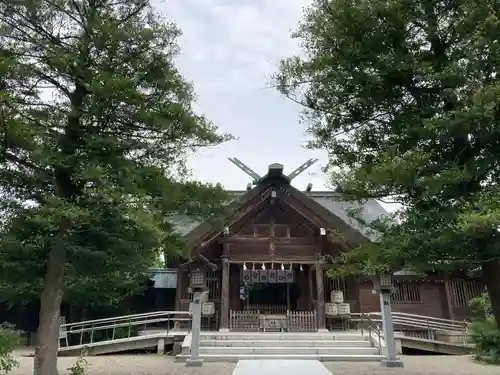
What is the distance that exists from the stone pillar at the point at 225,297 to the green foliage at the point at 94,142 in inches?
265

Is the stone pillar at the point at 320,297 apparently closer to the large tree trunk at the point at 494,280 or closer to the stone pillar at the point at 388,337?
the stone pillar at the point at 388,337

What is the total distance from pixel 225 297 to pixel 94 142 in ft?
28.5

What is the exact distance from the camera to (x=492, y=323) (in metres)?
10.9

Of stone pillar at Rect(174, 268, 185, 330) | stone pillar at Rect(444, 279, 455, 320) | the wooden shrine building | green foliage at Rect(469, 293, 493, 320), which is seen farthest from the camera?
stone pillar at Rect(444, 279, 455, 320)

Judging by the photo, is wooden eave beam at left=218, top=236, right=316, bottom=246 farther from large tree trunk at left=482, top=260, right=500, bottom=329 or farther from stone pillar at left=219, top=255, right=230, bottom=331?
large tree trunk at left=482, top=260, right=500, bottom=329

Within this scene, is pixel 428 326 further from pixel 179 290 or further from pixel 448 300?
pixel 179 290

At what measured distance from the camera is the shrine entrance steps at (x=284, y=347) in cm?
1046

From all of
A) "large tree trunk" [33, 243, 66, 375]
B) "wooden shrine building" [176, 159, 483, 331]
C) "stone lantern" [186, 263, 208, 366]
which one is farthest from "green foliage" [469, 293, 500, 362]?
"large tree trunk" [33, 243, 66, 375]

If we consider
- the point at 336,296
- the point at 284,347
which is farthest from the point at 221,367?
the point at 336,296

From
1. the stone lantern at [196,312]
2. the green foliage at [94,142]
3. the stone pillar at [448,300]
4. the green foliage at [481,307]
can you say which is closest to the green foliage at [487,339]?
the green foliage at [481,307]

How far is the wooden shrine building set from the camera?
13734 mm

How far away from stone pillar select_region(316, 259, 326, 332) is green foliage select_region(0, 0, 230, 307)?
25.0ft

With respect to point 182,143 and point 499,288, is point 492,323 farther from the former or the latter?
point 182,143

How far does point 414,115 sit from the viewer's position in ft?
21.2
